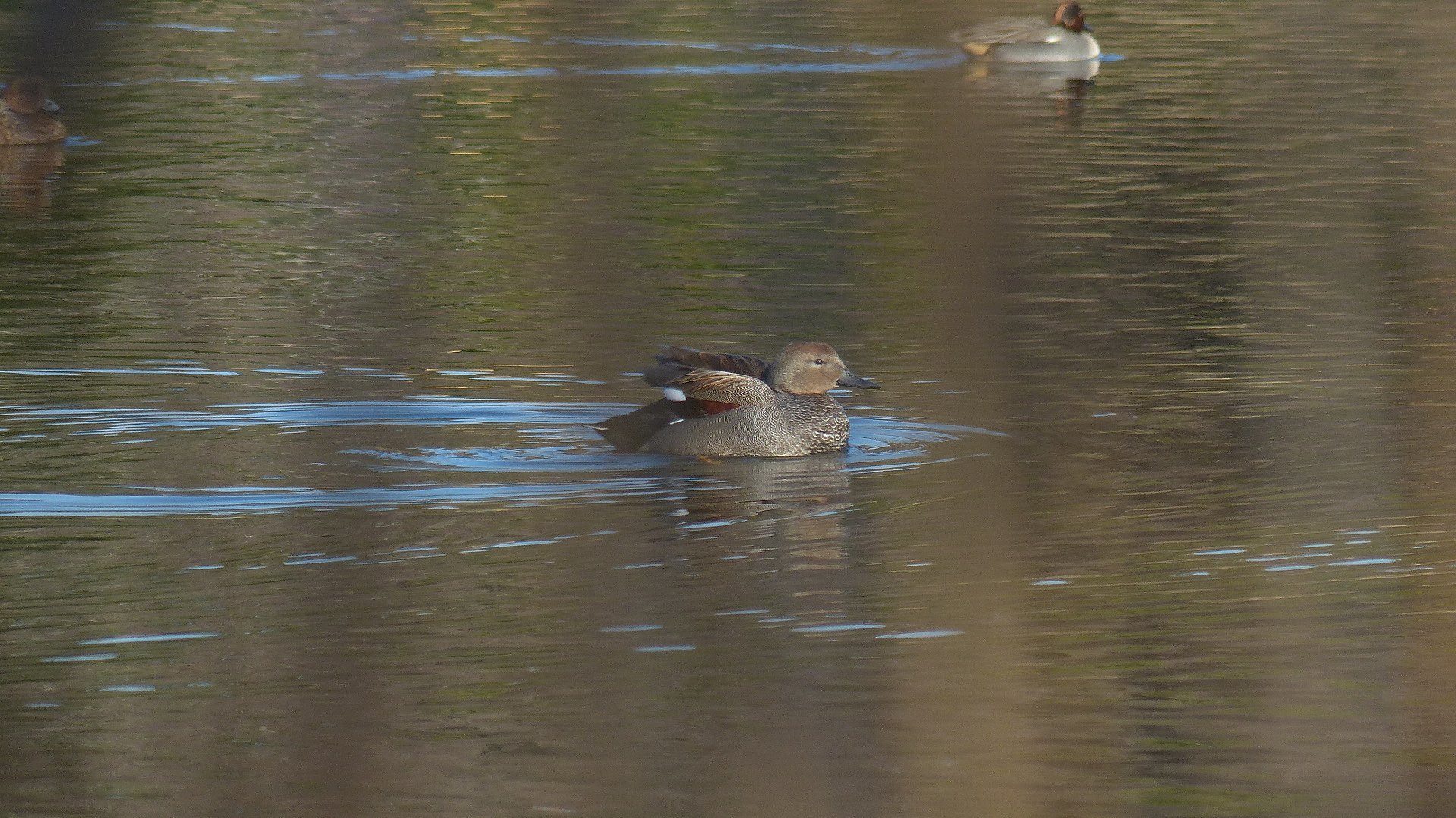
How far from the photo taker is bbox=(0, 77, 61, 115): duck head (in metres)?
23.1

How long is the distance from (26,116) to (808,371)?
46.2 feet

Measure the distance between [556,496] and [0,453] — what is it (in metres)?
2.60

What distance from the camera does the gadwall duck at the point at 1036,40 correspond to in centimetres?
3186

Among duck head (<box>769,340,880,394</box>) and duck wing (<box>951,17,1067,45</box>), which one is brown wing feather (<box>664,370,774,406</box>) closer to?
duck head (<box>769,340,880,394</box>)

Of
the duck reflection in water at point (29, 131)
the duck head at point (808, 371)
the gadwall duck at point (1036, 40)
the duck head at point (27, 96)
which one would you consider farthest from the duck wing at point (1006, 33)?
the duck head at point (808, 371)

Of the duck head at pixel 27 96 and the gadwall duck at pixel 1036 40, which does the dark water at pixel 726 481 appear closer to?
the duck head at pixel 27 96

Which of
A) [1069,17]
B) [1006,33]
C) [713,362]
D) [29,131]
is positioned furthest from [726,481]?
[1006,33]

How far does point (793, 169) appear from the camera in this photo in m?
21.8

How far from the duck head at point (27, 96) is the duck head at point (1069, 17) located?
13.7 m

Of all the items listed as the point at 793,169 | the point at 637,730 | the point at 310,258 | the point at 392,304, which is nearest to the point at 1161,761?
the point at 637,730

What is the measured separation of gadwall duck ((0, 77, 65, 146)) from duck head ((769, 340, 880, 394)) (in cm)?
1360

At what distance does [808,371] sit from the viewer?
455 inches

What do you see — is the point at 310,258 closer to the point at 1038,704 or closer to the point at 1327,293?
the point at 1327,293

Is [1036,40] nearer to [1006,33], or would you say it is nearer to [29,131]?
[1006,33]
